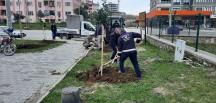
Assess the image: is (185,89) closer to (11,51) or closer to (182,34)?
(11,51)

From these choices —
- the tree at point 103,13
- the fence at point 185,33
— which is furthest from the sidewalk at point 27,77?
the tree at point 103,13

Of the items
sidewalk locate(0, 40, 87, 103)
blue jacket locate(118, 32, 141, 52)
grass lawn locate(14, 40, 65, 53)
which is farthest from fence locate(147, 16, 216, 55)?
blue jacket locate(118, 32, 141, 52)

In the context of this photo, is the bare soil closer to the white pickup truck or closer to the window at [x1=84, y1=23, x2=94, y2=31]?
the white pickup truck

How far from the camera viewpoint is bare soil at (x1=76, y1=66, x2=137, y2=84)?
9.59 meters

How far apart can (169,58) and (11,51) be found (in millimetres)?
8200

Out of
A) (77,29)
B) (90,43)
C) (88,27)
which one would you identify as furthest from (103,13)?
(90,43)

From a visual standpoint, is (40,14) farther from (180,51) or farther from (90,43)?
(180,51)

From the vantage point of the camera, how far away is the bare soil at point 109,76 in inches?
377

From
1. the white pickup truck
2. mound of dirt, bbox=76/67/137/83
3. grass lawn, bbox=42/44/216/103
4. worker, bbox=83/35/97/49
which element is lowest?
A: grass lawn, bbox=42/44/216/103

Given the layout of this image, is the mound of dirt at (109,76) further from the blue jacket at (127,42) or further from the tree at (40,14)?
the tree at (40,14)

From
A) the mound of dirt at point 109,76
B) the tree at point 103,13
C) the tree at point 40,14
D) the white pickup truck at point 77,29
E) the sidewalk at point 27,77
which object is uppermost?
the tree at point 40,14

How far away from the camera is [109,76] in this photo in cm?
1005

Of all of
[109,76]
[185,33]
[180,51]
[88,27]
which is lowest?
[109,76]

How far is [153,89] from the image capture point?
8.49 m
